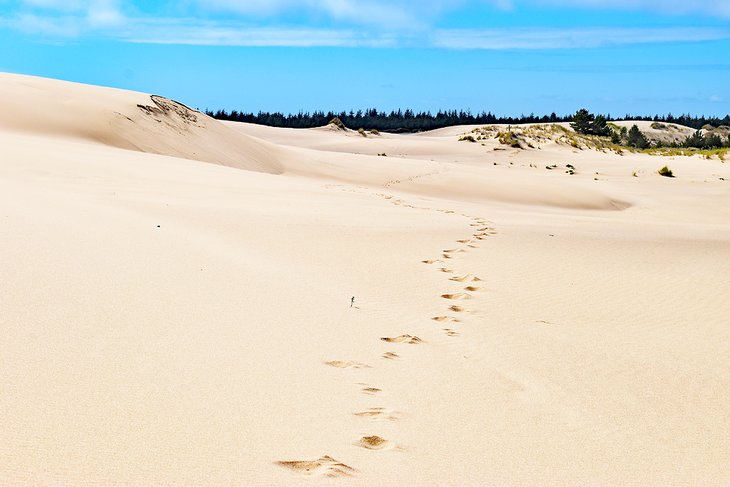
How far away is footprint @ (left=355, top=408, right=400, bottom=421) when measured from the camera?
3.02 metres

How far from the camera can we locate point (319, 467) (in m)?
2.47

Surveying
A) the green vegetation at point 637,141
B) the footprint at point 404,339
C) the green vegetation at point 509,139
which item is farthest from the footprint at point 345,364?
the green vegetation at point 637,141

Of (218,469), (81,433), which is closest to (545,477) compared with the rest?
(218,469)

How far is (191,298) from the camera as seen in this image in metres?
4.43

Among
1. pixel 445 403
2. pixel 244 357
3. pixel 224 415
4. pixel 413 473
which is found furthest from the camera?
pixel 244 357

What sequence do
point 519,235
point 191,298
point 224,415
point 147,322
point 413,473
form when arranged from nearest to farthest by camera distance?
point 413,473 < point 224,415 < point 147,322 < point 191,298 < point 519,235

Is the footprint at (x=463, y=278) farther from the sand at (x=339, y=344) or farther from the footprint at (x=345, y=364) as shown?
the footprint at (x=345, y=364)

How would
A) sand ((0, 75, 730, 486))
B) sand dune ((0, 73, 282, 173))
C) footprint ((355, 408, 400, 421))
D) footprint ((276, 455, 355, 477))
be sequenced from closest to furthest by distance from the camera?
footprint ((276, 455, 355, 477)) → sand ((0, 75, 730, 486)) → footprint ((355, 408, 400, 421)) → sand dune ((0, 73, 282, 173))

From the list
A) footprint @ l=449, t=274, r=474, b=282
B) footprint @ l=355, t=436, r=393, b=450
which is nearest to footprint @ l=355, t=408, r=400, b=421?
footprint @ l=355, t=436, r=393, b=450

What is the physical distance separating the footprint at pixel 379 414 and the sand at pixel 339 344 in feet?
0.04

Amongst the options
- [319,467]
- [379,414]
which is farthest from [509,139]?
[319,467]

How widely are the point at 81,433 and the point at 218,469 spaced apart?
455 millimetres

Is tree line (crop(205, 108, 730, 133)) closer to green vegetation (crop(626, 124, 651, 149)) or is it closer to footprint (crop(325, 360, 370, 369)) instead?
green vegetation (crop(626, 124, 651, 149))

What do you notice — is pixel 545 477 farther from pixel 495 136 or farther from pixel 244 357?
pixel 495 136
